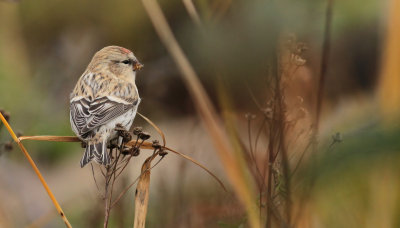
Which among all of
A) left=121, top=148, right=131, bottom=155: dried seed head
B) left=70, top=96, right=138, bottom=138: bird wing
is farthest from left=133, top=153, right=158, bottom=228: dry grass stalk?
left=70, top=96, right=138, bottom=138: bird wing

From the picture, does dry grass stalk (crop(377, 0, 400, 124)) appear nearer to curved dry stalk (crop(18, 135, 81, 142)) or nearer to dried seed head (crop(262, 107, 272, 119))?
dried seed head (crop(262, 107, 272, 119))

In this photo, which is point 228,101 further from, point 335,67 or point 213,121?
point 335,67

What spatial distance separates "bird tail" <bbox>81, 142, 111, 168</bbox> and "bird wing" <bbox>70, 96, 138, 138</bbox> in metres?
0.13

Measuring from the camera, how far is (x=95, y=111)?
10.9 feet

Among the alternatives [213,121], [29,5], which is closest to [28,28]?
[29,5]

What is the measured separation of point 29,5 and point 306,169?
6.02 meters

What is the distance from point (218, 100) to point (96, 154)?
A: 3.30 m

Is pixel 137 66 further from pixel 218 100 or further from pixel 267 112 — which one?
pixel 218 100

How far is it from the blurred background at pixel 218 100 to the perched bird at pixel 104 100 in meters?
0.27

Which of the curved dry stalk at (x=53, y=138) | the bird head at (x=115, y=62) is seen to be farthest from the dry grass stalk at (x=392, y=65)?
the bird head at (x=115, y=62)

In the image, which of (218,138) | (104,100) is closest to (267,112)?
(218,138)

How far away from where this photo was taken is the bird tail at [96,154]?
2.72m

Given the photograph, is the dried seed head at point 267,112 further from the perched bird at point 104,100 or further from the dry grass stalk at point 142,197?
the perched bird at point 104,100

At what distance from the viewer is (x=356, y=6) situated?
234 inches
